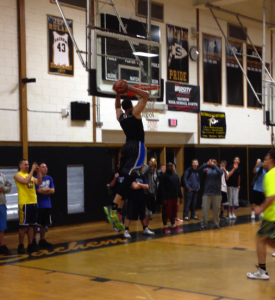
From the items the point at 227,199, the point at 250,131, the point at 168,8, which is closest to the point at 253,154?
the point at 250,131

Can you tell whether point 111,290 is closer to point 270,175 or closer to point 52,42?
point 270,175

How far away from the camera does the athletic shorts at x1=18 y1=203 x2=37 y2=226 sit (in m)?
9.84

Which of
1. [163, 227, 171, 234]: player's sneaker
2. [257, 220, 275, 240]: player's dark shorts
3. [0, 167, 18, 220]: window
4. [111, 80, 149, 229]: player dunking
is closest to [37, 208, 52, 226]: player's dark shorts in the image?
[0, 167, 18, 220]: window

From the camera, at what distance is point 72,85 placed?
14062mm

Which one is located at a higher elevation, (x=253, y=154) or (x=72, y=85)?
(x=72, y=85)

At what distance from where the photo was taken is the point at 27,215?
9.87 metres

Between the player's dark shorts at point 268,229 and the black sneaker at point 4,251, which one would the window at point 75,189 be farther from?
the player's dark shorts at point 268,229

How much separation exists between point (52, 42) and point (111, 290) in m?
8.37

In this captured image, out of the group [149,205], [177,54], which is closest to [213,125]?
[177,54]

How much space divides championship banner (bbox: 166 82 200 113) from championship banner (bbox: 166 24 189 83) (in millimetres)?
260

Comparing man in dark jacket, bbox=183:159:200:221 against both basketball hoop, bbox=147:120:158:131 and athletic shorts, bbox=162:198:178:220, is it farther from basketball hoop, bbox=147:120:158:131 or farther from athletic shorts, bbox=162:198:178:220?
athletic shorts, bbox=162:198:178:220

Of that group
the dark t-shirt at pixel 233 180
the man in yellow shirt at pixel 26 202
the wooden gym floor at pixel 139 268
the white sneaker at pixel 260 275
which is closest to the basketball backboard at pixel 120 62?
the man in yellow shirt at pixel 26 202

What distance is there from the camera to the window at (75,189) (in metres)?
14.0

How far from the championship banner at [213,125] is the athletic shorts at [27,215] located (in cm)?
925
